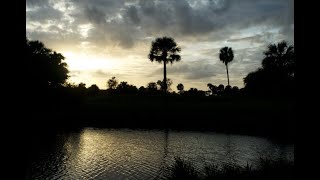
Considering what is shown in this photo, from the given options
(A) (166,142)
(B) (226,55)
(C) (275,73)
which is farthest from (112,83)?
(A) (166,142)

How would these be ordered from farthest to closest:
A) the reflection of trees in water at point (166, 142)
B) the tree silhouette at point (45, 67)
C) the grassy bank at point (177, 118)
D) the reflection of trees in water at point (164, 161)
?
1. the tree silhouette at point (45, 67)
2. the grassy bank at point (177, 118)
3. the reflection of trees in water at point (166, 142)
4. the reflection of trees in water at point (164, 161)

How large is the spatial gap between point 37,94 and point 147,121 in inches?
813

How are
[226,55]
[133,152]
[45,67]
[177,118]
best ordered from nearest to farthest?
[133,152]
[177,118]
[45,67]
[226,55]

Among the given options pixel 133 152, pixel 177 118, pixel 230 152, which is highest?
pixel 177 118

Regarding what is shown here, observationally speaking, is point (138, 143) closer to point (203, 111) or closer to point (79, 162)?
point (79, 162)

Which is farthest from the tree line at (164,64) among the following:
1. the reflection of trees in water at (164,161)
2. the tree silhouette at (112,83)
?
the tree silhouette at (112,83)

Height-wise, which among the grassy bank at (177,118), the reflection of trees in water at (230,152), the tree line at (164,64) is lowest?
the reflection of trees in water at (230,152)

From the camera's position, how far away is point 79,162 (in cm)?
2655

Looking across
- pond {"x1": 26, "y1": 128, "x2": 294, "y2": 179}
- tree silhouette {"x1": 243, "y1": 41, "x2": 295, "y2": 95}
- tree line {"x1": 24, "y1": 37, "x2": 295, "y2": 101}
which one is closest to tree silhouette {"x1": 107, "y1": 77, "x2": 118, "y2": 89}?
tree line {"x1": 24, "y1": 37, "x2": 295, "y2": 101}

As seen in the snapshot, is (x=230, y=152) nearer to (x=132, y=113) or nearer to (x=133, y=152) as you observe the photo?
(x=133, y=152)

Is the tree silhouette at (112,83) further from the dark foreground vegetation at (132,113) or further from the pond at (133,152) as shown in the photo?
the pond at (133,152)

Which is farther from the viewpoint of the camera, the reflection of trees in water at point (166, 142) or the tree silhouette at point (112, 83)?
the tree silhouette at point (112, 83)

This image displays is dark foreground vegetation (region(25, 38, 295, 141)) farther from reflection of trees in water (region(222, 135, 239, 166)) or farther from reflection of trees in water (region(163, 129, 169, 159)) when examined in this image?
reflection of trees in water (region(222, 135, 239, 166))

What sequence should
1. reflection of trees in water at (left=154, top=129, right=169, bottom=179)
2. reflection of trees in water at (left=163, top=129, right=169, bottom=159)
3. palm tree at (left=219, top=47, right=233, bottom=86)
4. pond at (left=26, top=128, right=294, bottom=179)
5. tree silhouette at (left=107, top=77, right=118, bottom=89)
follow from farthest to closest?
tree silhouette at (left=107, top=77, right=118, bottom=89) < palm tree at (left=219, top=47, right=233, bottom=86) < reflection of trees in water at (left=163, top=129, right=169, bottom=159) < reflection of trees in water at (left=154, top=129, right=169, bottom=179) < pond at (left=26, top=128, right=294, bottom=179)
